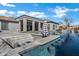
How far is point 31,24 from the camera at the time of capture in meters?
2.61

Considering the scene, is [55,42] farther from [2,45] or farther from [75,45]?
[2,45]

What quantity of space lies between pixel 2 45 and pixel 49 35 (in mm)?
707

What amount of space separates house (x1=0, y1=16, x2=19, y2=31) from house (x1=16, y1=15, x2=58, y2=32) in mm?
75

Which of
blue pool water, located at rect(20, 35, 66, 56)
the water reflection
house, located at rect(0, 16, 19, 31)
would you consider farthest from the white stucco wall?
the water reflection

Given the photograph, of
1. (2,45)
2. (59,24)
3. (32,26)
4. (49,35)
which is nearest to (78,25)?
(59,24)

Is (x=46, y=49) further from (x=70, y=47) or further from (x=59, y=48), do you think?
(x=70, y=47)

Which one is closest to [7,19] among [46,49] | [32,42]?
[32,42]

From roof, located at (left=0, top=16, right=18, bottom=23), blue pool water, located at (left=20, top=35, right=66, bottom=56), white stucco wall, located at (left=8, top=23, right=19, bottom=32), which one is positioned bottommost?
blue pool water, located at (left=20, top=35, right=66, bottom=56)

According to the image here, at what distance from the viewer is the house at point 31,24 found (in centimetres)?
256

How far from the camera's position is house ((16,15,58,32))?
2.56 metres

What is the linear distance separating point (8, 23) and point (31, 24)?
34 cm

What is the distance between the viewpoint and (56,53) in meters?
2.52

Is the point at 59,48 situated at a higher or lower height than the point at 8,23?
lower

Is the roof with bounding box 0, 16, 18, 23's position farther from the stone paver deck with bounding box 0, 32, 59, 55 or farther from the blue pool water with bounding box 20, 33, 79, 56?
the blue pool water with bounding box 20, 33, 79, 56
